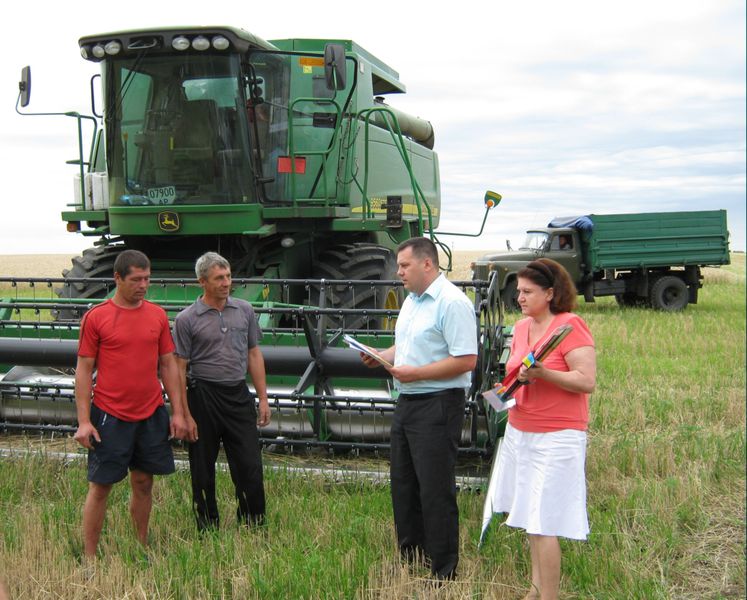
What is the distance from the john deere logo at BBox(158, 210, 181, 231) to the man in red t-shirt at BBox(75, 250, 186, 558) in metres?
3.08

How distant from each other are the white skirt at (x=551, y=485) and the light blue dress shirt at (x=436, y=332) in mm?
419

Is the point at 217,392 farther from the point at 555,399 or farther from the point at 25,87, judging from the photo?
the point at 25,87

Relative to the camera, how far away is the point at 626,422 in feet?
22.1

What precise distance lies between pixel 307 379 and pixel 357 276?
250 centimetres

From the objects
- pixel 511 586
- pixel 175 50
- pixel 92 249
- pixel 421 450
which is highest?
pixel 175 50

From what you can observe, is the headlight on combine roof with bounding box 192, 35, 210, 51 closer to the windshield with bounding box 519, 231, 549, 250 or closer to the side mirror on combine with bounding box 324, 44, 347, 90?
the side mirror on combine with bounding box 324, 44, 347, 90

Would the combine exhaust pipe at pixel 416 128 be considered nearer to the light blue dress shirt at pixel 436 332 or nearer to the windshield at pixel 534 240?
the windshield at pixel 534 240

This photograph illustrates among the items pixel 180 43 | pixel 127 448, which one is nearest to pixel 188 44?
pixel 180 43

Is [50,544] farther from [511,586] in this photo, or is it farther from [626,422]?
[626,422]

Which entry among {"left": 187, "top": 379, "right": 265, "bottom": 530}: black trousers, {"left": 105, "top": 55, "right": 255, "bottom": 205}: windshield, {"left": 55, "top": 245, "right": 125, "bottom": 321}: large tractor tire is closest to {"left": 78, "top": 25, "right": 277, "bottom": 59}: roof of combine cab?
{"left": 105, "top": 55, "right": 255, "bottom": 205}: windshield

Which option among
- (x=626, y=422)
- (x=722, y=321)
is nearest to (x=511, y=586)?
(x=626, y=422)

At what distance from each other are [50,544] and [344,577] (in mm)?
1398

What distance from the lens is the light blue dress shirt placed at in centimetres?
363

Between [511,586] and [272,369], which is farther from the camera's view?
→ [272,369]
